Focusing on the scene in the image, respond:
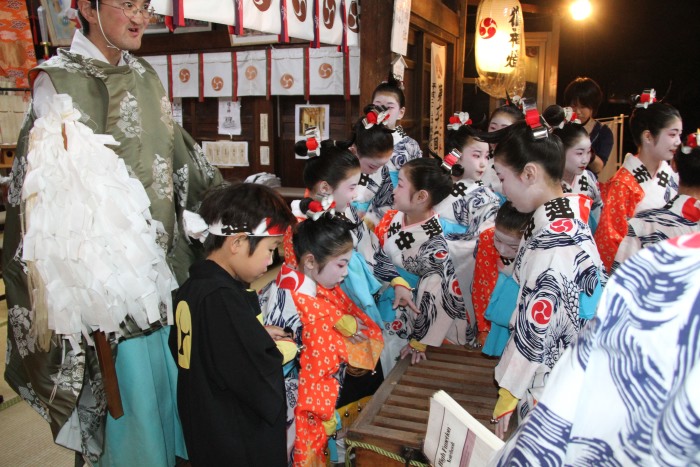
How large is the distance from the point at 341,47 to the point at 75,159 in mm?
4121

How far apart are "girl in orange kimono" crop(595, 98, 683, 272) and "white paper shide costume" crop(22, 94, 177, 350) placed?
125 inches

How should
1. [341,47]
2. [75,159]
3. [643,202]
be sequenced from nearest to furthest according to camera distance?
[75,159] → [643,202] → [341,47]

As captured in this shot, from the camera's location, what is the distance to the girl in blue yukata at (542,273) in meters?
2.06

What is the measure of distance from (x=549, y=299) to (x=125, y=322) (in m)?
1.64

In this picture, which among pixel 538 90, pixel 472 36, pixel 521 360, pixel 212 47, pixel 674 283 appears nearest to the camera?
pixel 674 283

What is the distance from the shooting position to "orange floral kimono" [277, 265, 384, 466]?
2.35 m

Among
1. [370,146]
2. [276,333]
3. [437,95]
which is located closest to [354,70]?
[437,95]

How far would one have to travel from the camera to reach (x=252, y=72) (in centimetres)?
698

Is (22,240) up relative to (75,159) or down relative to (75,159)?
down

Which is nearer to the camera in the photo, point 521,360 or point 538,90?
point 521,360

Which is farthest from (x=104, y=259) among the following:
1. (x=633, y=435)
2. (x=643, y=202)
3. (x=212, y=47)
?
(x=212, y=47)

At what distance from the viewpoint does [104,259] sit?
6.30ft

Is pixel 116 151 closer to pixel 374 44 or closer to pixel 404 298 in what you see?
pixel 404 298

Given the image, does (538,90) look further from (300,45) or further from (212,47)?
(212,47)
